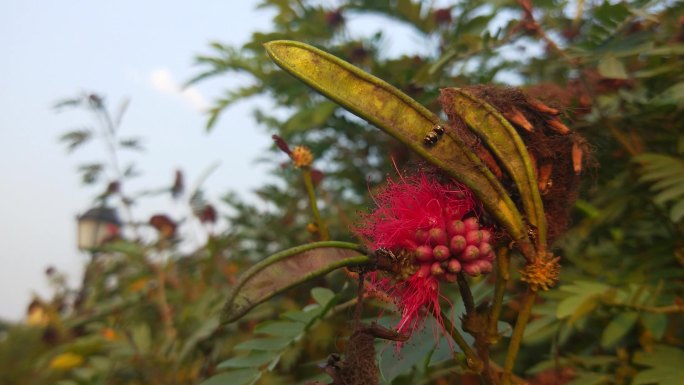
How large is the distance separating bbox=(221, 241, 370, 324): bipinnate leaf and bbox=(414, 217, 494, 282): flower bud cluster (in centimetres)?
10

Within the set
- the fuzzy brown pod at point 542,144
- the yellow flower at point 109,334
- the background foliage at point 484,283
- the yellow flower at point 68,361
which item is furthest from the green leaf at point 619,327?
the yellow flower at point 68,361

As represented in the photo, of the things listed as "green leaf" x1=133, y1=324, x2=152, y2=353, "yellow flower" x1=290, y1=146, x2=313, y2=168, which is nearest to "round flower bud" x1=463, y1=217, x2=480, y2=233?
"yellow flower" x1=290, y1=146, x2=313, y2=168

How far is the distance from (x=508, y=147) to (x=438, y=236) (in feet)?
0.58

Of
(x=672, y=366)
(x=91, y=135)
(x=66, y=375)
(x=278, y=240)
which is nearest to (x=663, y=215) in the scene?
(x=672, y=366)

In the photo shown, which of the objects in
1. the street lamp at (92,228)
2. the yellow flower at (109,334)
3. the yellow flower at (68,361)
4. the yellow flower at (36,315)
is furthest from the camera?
the street lamp at (92,228)

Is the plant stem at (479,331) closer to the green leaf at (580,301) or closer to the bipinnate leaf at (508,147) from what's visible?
the bipinnate leaf at (508,147)

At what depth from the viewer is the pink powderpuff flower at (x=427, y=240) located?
0.92 m

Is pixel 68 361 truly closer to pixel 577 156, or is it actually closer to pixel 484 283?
pixel 484 283

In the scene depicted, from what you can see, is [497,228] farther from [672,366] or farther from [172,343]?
[172,343]

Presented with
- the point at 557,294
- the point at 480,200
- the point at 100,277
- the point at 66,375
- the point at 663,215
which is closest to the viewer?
the point at 480,200

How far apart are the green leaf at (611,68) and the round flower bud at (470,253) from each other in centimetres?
77

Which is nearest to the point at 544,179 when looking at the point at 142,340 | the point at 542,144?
the point at 542,144

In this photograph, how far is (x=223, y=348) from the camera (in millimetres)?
2383

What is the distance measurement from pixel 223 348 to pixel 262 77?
3.71 ft
